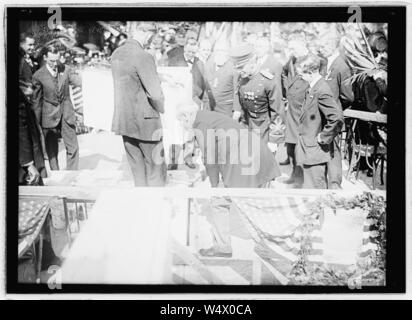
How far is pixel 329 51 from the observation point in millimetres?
3043

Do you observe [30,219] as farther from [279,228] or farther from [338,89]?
[338,89]

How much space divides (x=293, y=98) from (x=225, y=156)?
49cm

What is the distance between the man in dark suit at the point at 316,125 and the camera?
3047 millimetres

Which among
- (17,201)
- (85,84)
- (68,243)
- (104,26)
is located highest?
(104,26)

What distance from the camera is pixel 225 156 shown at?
305cm

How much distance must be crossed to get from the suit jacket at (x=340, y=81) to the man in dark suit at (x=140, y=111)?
3.06 ft

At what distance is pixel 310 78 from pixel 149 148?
3.14ft

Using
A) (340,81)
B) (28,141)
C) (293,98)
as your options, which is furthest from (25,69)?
(340,81)

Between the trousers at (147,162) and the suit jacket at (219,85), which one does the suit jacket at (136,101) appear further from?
the suit jacket at (219,85)

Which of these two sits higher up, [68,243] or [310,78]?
[310,78]

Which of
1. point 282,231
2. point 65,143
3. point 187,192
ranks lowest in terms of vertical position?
point 282,231

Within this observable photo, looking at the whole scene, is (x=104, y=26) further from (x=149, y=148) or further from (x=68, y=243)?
(x=68, y=243)
